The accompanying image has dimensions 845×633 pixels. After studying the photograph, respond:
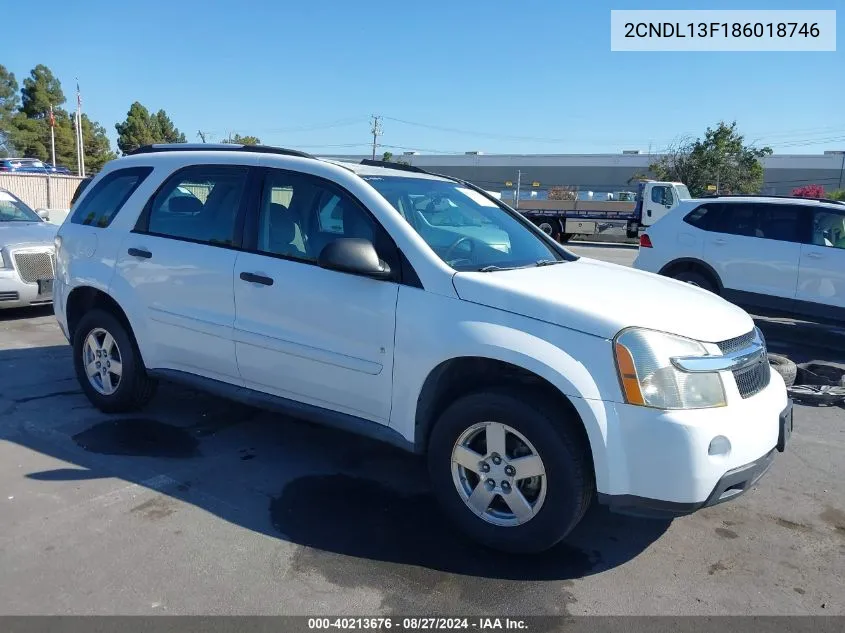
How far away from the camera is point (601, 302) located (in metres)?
3.33

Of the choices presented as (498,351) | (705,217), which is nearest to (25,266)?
(498,351)

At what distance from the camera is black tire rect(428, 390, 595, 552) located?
3145 millimetres

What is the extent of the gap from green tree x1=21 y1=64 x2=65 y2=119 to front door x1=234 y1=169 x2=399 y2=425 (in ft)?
229

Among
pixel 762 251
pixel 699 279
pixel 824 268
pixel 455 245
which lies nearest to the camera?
Answer: pixel 455 245

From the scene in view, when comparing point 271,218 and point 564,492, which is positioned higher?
point 271,218

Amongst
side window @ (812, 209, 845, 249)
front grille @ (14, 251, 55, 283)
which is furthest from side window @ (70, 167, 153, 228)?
side window @ (812, 209, 845, 249)

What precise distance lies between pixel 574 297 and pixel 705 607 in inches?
58.2

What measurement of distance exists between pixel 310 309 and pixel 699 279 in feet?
23.4

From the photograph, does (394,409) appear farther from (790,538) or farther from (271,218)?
(790,538)

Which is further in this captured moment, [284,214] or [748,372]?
[284,214]

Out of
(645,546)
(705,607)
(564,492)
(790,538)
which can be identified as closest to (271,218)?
(564,492)

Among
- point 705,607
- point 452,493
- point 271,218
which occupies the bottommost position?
point 705,607

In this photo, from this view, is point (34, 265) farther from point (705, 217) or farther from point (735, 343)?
point (705, 217)

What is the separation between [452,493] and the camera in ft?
11.5
